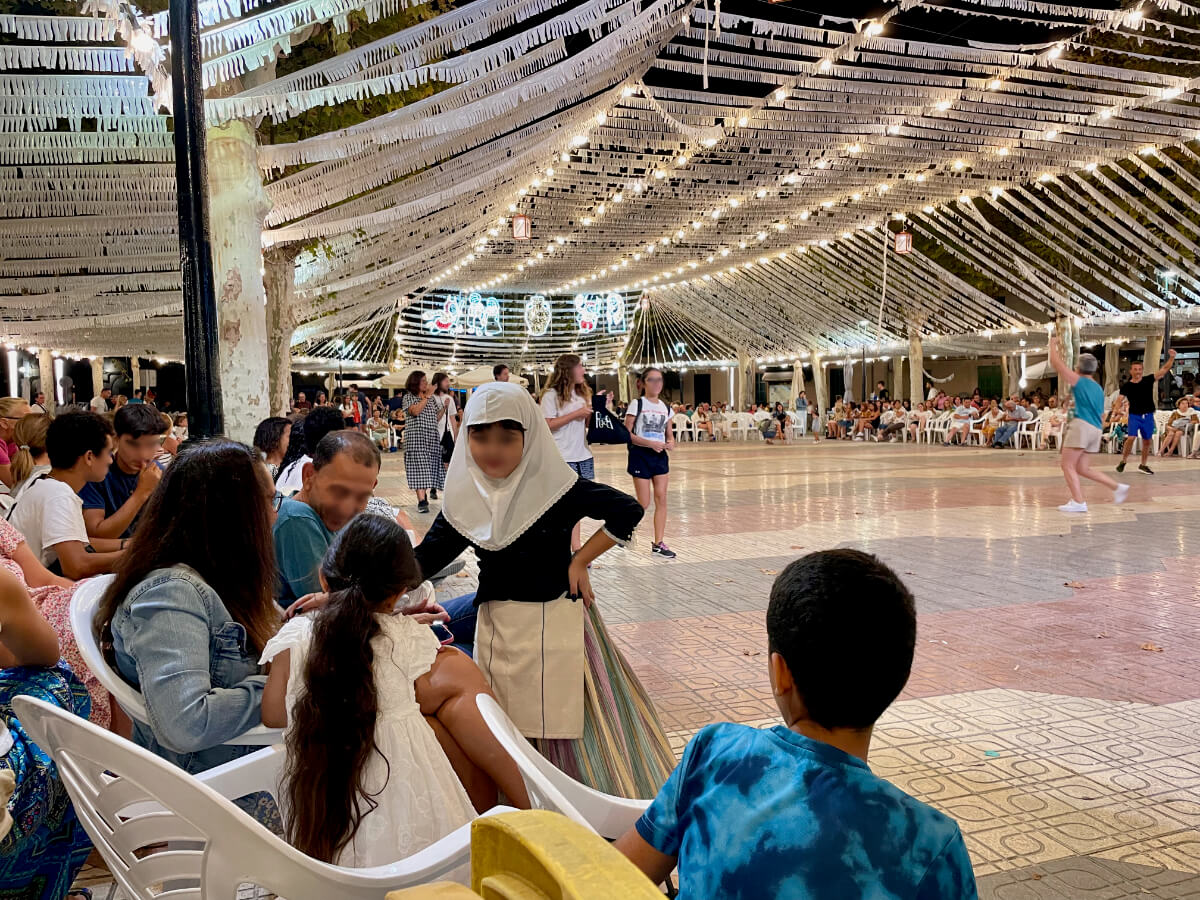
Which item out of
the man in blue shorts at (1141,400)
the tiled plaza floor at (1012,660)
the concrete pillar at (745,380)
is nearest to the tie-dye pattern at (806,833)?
the tiled plaza floor at (1012,660)

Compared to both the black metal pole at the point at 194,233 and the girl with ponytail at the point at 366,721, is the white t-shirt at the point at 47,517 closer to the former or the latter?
the black metal pole at the point at 194,233

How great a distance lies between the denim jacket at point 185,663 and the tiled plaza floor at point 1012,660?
1.34 metres

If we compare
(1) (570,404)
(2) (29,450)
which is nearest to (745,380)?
(1) (570,404)

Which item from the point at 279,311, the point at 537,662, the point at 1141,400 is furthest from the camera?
the point at 1141,400

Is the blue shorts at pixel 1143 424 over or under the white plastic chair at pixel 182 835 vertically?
under

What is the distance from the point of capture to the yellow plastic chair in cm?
83

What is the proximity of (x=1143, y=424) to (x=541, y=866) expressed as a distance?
1438 cm

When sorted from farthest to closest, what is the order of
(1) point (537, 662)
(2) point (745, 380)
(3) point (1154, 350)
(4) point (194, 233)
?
(2) point (745, 380), (3) point (1154, 350), (4) point (194, 233), (1) point (537, 662)

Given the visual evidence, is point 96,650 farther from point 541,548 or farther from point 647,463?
point 647,463

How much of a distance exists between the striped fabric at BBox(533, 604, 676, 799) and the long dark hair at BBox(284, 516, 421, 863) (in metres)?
0.77

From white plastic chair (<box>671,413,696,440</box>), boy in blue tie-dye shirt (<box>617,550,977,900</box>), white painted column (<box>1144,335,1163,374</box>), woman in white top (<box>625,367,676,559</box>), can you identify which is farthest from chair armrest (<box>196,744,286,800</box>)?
white plastic chair (<box>671,413,696,440</box>)

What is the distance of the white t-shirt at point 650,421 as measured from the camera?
726 cm

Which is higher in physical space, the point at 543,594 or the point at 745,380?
the point at 745,380

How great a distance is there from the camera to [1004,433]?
21.3m
